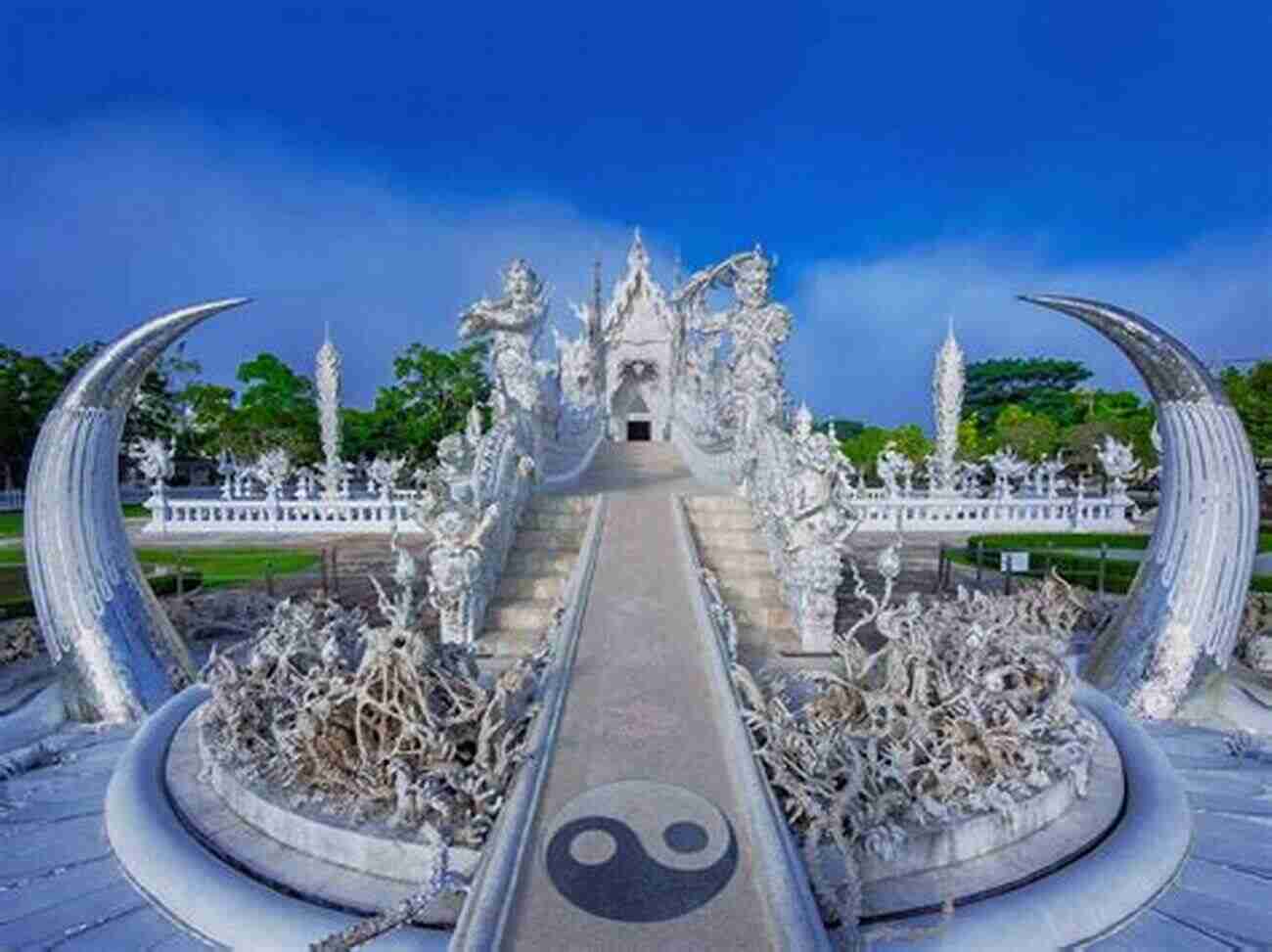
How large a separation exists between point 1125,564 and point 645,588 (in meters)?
10.6

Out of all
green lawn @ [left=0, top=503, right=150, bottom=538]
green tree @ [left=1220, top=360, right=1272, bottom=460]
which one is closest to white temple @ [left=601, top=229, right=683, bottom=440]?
green lawn @ [left=0, top=503, right=150, bottom=538]

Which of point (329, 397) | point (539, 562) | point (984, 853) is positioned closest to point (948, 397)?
point (329, 397)

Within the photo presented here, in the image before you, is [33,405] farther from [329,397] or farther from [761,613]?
[761,613]

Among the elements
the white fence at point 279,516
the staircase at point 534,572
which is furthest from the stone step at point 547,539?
the white fence at point 279,516

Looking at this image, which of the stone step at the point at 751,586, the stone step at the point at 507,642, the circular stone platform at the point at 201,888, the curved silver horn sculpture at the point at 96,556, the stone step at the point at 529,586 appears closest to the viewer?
the circular stone platform at the point at 201,888

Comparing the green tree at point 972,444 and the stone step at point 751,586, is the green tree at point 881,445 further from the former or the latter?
the stone step at point 751,586

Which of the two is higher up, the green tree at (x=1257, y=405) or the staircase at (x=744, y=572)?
the green tree at (x=1257, y=405)

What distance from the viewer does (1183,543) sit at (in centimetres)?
718

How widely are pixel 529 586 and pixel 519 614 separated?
0.52 metres

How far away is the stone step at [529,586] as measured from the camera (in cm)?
877

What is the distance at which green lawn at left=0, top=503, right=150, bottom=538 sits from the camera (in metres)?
21.5

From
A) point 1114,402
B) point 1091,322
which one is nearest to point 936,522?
point 1091,322

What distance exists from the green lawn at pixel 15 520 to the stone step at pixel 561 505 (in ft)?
50.5

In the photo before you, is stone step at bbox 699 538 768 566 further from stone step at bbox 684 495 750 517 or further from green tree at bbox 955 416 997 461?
green tree at bbox 955 416 997 461
